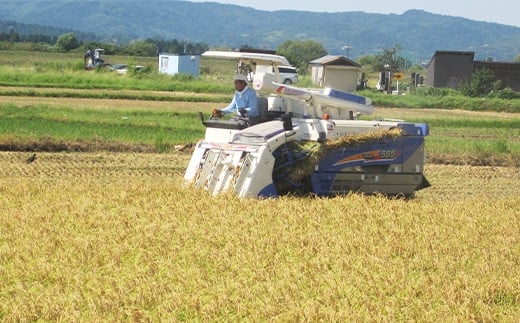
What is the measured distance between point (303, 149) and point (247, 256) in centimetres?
482

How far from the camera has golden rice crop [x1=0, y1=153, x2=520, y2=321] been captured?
8.09 metres

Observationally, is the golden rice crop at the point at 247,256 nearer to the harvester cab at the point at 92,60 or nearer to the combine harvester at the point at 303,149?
the combine harvester at the point at 303,149

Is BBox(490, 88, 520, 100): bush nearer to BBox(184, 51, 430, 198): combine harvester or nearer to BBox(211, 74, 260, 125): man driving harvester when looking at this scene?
BBox(184, 51, 430, 198): combine harvester

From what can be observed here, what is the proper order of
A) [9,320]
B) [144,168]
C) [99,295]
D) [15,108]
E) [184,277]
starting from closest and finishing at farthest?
1. [9,320]
2. [99,295]
3. [184,277]
4. [144,168]
5. [15,108]

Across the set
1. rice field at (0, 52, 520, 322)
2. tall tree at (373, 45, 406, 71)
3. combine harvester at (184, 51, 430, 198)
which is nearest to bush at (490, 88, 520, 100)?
tall tree at (373, 45, 406, 71)

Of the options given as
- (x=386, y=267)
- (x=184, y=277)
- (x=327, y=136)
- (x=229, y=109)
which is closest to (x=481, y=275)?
(x=386, y=267)

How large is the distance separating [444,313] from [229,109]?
7.98 m

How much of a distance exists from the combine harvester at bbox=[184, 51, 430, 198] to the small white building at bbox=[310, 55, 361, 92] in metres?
41.1

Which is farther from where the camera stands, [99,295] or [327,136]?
[327,136]

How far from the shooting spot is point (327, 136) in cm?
1482

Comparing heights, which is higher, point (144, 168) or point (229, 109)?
point (229, 109)

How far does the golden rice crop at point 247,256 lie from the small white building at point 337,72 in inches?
1692

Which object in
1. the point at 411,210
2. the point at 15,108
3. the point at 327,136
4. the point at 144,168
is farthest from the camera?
the point at 15,108

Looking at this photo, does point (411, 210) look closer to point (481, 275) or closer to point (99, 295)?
point (481, 275)
